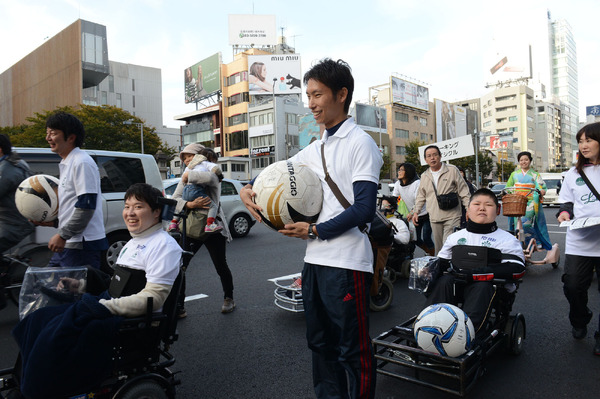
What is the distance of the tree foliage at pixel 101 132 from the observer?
113ft

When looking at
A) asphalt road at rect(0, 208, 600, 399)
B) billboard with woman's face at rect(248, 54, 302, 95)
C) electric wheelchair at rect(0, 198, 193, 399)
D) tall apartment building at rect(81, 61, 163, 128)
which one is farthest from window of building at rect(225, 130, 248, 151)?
electric wheelchair at rect(0, 198, 193, 399)

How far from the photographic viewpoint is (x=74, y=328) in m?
2.03

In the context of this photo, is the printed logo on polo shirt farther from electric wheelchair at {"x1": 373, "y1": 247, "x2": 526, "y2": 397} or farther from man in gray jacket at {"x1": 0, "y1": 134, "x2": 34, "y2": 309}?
man in gray jacket at {"x1": 0, "y1": 134, "x2": 34, "y2": 309}

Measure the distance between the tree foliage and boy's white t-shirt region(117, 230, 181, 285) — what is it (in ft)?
117

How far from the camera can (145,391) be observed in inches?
89.9

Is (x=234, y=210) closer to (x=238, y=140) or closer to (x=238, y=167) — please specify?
(x=238, y=167)

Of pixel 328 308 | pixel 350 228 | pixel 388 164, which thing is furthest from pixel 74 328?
pixel 388 164

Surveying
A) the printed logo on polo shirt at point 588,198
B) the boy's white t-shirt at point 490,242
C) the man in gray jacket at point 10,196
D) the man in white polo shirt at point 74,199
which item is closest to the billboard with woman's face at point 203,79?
the man in gray jacket at point 10,196

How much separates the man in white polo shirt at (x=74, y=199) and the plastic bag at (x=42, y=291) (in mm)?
834

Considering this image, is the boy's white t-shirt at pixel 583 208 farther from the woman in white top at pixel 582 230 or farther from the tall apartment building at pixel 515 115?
the tall apartment building at pixel 515 115

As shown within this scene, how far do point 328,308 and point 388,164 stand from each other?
57457 millimetres

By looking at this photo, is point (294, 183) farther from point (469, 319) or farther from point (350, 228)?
point (469, 319)

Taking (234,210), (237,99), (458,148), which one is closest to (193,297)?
(234,210)

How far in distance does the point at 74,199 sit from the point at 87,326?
1599mm
